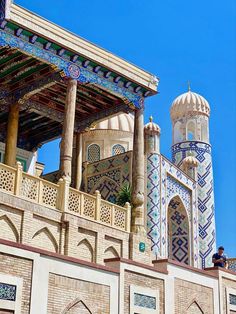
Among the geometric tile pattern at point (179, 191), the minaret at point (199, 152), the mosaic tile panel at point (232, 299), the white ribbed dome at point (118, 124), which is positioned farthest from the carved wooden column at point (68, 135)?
the minaret at point (199, 152)

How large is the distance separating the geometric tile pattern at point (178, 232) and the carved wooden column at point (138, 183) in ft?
26.0

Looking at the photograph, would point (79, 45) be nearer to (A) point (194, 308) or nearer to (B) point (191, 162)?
(A) point (194, 308)

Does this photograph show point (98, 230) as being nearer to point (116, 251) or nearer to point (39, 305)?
point (116, 251)

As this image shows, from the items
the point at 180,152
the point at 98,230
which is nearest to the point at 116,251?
the point at 98,230

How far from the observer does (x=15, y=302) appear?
35.7 feet

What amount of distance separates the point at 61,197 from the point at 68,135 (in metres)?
1.89

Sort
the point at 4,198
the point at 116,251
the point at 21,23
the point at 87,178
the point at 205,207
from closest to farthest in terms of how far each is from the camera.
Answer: the point at 4,198 < the point at 21,23 < the point at 116,251 < the point at 87,178 < the point at 205,207

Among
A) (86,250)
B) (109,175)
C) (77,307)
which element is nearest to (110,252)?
(86,250)

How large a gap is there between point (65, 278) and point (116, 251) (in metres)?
6.08

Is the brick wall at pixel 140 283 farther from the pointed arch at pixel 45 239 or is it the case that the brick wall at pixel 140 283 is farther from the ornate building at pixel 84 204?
the pointed arch at pixel 45 239

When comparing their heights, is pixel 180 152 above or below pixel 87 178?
above

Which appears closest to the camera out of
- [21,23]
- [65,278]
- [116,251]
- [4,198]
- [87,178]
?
[65,278]

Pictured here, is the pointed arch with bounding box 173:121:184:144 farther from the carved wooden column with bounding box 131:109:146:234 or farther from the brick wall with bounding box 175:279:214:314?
the brick wall with bounding box 175:279:214:314

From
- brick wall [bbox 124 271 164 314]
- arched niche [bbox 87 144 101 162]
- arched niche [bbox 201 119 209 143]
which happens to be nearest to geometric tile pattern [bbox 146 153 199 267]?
arched niche [bbox 87 144 101 162]
